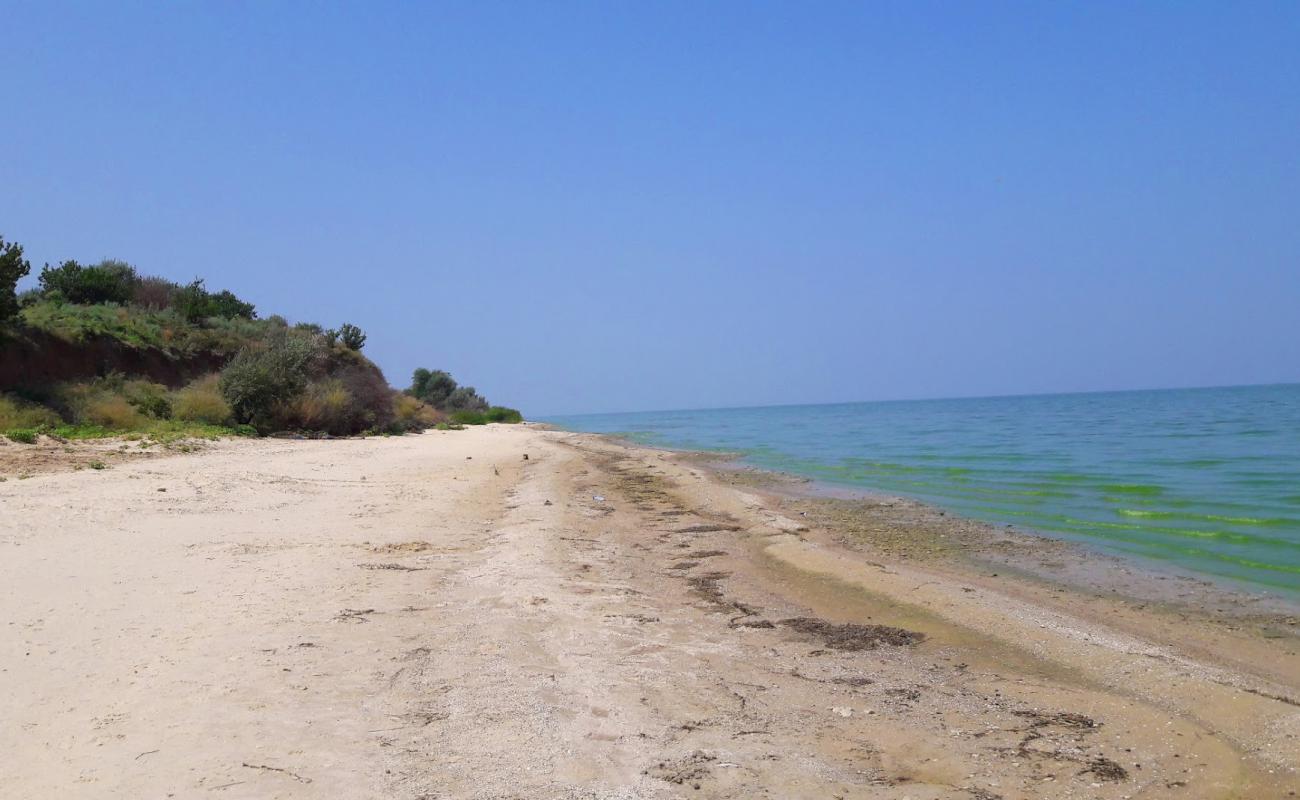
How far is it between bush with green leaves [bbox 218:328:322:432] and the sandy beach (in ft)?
38.8

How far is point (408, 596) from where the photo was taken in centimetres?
615

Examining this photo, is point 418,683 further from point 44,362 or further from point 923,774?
point 44,362

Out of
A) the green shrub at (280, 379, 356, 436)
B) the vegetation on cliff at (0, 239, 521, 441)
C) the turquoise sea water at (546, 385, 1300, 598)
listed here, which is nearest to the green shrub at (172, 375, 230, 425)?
the vegetation on cliff at (0, 239, 521, 441)

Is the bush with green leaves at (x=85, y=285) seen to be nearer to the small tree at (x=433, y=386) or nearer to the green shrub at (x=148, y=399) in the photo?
the green shrub at (x=148, y=399)

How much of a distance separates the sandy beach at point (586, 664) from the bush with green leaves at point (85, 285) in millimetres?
19811

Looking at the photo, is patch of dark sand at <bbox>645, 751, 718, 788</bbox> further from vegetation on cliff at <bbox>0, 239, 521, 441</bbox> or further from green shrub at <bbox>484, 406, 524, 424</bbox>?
green shrub at <bbox>484, 406, 524, 424</bbox>

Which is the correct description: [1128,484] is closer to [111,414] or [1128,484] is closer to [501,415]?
[111,414]

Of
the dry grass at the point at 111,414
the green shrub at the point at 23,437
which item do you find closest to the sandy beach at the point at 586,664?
the green shrub at the point at 23,437

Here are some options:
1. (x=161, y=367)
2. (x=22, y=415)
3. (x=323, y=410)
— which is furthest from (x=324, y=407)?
(x=22, y=415)

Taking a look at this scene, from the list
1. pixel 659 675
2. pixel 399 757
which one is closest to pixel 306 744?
pixel 399 757

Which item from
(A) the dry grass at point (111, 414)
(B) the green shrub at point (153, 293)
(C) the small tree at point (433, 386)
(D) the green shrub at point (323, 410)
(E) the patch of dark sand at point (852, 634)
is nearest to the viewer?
(E) the patch of dark sand at point (852, 634)

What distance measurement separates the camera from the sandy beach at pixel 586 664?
11.3 ft

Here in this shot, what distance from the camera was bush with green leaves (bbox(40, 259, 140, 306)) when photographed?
81.9 feet

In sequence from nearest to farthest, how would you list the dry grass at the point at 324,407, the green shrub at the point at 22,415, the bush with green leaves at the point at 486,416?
1. the green shrub at the point at 22,415
2. the dry grass at the point at 324,407
3. the bush with green leaves at the point at 486,416
